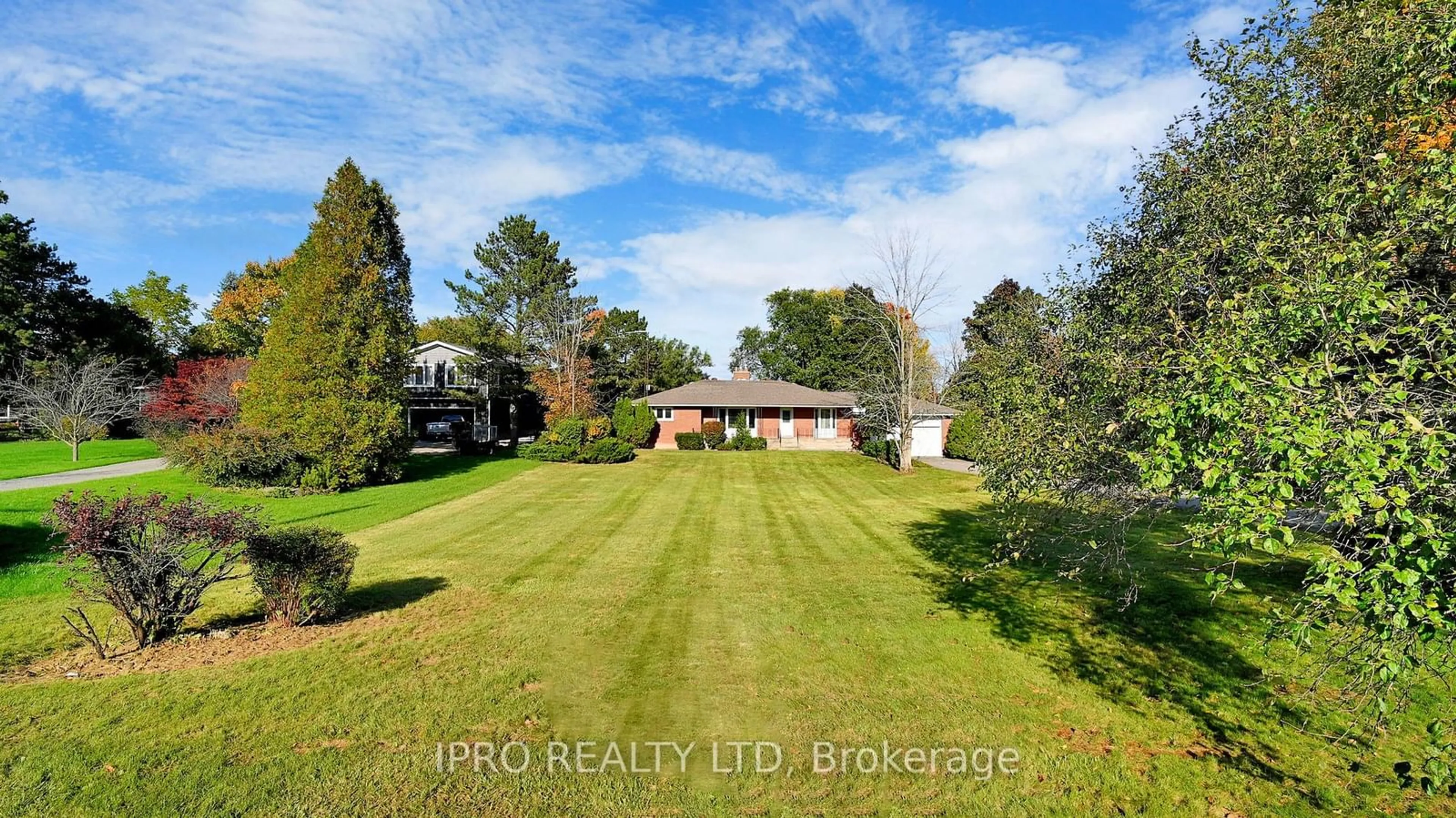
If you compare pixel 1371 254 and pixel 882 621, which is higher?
pixel 1371 254

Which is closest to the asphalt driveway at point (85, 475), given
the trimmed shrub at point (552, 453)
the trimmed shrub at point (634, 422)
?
the trimmed shrub at point (552, 453)

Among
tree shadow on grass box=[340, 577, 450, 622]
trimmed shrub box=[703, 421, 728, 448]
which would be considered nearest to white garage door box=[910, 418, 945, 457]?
trimmed shrub box=[703, 421, 728, 448]

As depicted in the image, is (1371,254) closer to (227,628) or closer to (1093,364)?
(1093,364)

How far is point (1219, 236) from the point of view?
5.63m

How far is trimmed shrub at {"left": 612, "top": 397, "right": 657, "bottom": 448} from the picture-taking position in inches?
1417

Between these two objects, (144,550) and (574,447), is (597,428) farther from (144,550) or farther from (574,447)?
(144,550)

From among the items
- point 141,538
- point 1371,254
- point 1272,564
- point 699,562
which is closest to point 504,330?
point 699,562

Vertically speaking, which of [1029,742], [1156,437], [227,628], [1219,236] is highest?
[1219,236]

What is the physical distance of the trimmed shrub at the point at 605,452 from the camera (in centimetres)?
2942

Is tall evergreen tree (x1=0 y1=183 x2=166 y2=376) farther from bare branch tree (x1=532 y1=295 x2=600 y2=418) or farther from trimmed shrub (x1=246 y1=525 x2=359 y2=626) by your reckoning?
trimmed shrub (x1=246 y1=525 x2=359 y2=626)

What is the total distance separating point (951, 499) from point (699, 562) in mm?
11342

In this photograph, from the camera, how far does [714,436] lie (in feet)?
121

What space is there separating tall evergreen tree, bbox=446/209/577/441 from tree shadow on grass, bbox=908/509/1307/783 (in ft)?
101

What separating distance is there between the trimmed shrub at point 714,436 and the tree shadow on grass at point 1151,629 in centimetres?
2433
